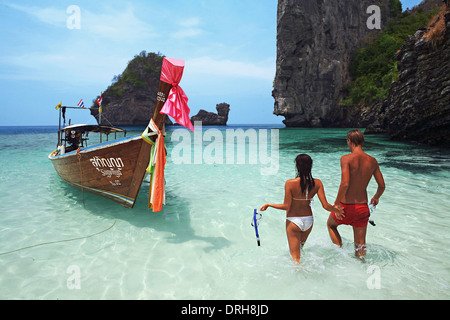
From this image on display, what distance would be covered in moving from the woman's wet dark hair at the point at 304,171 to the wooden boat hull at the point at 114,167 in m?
3.66

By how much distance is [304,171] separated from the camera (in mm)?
3082

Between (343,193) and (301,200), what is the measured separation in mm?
585

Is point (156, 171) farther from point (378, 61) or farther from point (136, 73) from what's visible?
point (136, 73)

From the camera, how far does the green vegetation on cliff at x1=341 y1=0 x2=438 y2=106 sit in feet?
160

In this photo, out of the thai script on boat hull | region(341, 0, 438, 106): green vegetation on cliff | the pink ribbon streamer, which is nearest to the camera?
the pink ribbon streamer

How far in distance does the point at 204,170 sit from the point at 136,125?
8700cm

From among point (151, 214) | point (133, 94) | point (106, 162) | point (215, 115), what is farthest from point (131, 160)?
point (215, 115)

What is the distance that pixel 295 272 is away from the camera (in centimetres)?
352

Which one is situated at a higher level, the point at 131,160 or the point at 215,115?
the point at 215,115

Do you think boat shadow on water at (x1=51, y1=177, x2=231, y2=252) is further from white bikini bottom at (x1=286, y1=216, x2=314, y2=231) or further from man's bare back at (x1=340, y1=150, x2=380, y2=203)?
man's bare back at (x1=340, y1=150, x2=380, y2=203)

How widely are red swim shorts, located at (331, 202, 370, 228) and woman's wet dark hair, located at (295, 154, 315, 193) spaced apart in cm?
66

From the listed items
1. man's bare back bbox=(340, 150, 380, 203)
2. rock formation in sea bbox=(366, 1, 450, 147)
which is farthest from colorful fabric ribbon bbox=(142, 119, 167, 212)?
rock formation in sea bbox=(366, 1, 450, 147)
